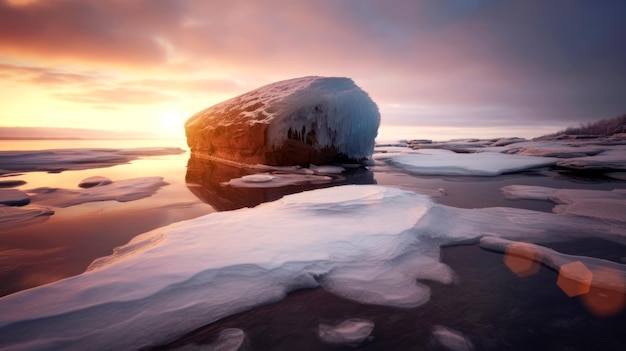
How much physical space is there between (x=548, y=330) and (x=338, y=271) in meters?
1.57

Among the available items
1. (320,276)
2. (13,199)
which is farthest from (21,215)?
(320,276)

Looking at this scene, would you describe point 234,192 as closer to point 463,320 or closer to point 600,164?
point 463,320

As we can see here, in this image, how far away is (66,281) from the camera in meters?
2.21

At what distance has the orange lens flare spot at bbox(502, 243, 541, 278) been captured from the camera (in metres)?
2.69

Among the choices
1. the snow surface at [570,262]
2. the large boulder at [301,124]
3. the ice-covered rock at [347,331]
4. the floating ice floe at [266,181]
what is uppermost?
the large boulder at [301,124]

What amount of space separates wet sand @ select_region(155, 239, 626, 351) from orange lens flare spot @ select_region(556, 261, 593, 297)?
0.07 meters

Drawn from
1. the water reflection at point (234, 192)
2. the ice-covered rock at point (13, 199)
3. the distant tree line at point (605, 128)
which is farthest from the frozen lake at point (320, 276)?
the distant tree line at point (605, 128)

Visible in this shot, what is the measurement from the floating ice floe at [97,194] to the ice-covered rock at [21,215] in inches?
21.9

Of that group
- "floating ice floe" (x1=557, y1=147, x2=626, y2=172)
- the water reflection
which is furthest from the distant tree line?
the water reflection

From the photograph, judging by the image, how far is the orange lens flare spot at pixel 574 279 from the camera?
2.33 metres

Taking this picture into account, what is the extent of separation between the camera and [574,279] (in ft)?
8.17

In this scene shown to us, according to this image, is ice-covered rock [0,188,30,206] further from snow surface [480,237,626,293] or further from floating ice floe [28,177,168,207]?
snow surface [480,237,626,293]

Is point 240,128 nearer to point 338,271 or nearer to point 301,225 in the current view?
point 301,225

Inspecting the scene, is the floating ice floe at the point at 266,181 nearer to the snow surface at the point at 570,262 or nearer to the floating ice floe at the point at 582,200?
the floating ice floe at the point at 582,200
